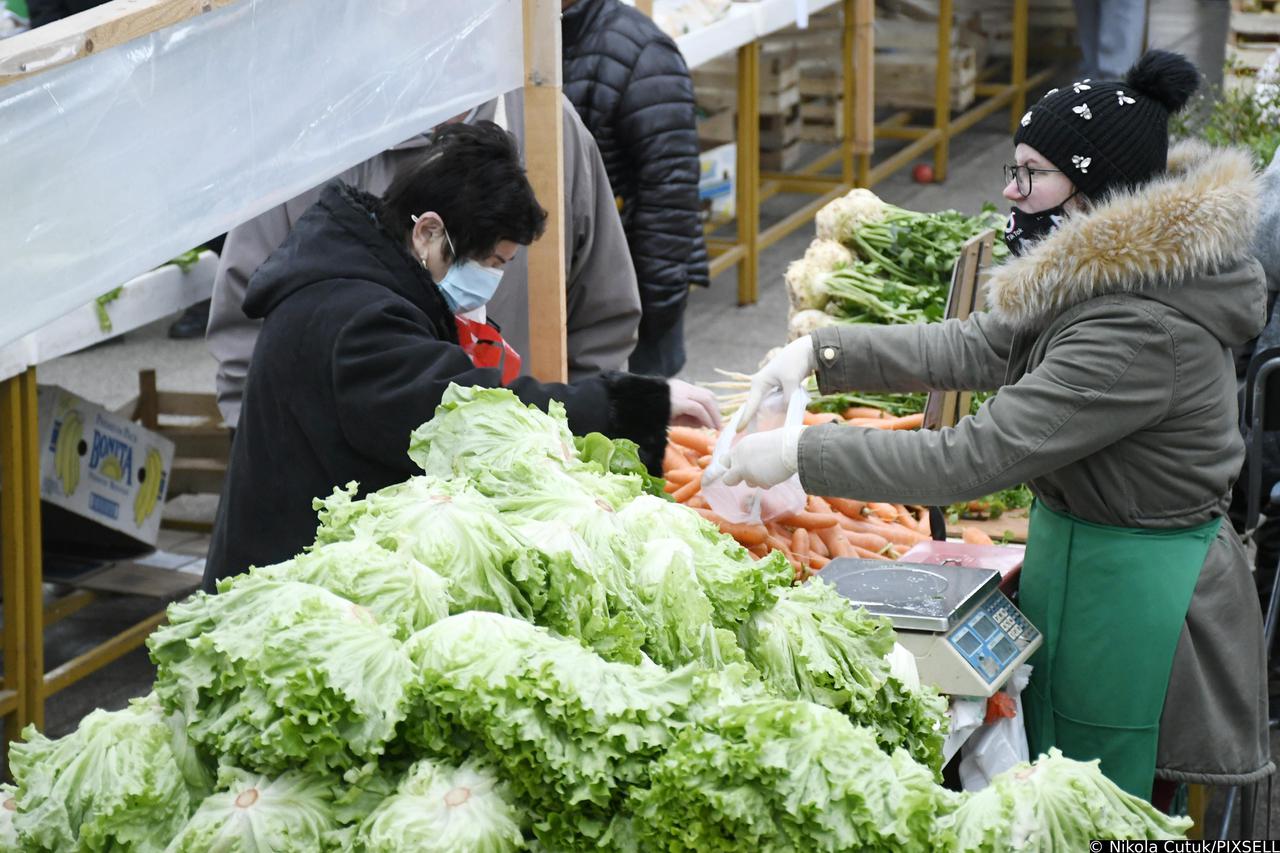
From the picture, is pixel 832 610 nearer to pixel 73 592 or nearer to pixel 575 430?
pixel 575 430

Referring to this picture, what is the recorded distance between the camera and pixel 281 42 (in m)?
2.58

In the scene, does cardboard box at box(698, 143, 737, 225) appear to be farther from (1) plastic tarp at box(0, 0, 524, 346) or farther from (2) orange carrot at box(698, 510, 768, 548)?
(1) plastic tarp at box(0, 0, 524, 346)

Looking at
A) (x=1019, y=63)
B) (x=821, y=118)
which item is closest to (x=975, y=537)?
(x=821, y=118)

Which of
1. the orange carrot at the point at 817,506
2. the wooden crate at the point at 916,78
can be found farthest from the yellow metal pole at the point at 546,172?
the wooden crate at the point at 916,78

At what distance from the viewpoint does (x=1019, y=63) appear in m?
11.4

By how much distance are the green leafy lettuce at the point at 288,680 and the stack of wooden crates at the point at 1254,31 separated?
25.9 feet

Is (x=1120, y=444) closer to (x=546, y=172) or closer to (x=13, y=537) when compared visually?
(x=546, y=172)

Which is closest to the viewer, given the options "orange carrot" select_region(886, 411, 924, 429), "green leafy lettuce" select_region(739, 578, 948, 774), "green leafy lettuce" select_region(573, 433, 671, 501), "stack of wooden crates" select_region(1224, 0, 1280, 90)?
"green leafy lettuce" select_region(739, 578, 948, 774)

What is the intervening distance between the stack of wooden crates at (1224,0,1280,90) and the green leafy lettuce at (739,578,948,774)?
7.23m

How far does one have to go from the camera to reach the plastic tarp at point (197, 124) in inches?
85.4

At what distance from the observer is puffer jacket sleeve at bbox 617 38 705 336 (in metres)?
5.33

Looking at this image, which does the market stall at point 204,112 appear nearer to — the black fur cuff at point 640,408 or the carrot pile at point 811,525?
the black fur cuff at point 640,408

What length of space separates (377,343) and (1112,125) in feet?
4.73

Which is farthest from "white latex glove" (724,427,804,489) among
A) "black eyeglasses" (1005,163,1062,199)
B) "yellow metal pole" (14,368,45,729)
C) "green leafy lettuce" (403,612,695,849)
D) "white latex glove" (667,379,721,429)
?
"yellow metal pole" (14,368,45,729)
